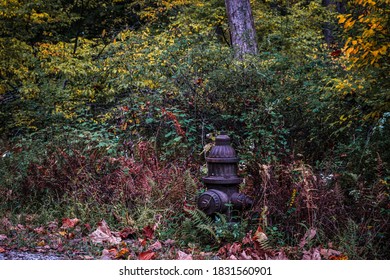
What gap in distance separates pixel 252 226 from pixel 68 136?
3.87 m

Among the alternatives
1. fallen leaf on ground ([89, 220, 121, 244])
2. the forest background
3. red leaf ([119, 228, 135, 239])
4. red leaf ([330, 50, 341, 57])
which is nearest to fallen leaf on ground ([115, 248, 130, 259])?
the forest background

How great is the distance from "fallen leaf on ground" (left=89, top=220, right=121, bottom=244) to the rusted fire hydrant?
1033 mm

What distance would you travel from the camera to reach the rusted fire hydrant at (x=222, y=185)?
21.2 ft

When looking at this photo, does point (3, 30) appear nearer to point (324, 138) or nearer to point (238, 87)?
point (238, 87)

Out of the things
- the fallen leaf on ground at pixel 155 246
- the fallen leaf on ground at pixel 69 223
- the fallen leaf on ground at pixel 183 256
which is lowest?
the fallen leaf on ground at pixel 183 256

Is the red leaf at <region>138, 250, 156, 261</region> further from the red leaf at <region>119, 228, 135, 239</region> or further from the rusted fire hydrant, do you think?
the rusted fire hydrant

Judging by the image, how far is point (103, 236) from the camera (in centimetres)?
638

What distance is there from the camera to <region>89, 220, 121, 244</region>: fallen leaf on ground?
20.6 feet

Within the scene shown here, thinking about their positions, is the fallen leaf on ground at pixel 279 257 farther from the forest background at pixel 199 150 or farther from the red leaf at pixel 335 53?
the red leaf at pixel 335 53

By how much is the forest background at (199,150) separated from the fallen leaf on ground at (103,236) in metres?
0.04

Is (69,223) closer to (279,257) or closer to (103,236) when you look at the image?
(103,236)

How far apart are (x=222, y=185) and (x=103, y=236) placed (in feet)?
4.78

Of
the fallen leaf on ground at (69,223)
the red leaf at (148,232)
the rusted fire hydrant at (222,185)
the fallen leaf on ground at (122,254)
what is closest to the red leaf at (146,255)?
the fallen leaf on ground at (122,254)

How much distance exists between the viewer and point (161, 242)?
6.30 metres
